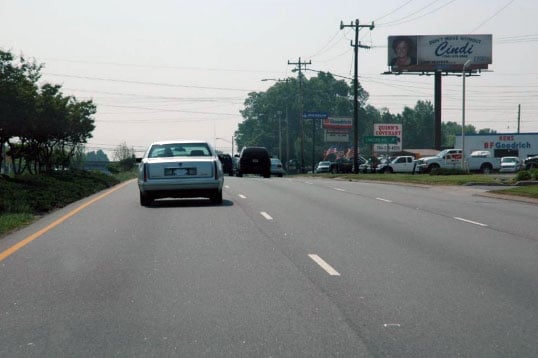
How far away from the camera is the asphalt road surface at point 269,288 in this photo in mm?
6867

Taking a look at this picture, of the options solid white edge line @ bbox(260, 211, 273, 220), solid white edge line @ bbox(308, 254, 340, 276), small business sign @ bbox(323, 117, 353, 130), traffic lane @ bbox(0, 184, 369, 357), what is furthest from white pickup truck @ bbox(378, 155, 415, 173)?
solid white edge line @ bbox(308, 254, 340, 276)

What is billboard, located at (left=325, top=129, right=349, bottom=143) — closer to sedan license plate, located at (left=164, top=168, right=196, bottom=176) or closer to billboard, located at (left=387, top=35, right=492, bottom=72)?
billboard, located at (left=387, top=35, right=492, bottom=72)

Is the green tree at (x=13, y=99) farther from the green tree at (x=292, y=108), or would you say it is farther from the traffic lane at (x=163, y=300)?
the green tree at (x=292, y=108)

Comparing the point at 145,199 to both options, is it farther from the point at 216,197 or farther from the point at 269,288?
the point at 269,288

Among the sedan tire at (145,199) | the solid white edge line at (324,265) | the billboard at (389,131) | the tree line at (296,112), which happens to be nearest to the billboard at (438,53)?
the billboard at (389,131)

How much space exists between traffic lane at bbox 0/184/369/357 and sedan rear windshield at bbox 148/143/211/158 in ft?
28.5

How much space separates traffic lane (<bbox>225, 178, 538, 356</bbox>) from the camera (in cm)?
704

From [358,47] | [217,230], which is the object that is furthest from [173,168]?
[358,47]

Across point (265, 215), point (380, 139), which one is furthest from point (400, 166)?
point (265, 215)

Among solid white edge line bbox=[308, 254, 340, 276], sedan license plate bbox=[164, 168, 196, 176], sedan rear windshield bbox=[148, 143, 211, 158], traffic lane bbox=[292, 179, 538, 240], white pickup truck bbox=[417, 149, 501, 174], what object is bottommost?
white pickup truck bbox=[417, 149, 501, 174]

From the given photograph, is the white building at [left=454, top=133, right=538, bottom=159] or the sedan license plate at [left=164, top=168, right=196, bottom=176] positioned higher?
the sedan license plate at [left=164, top=168, right=196, bottom=176]

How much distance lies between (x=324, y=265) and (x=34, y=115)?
2882 cm

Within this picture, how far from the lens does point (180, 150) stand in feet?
78.8

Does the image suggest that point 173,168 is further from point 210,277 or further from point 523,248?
point 210,277
